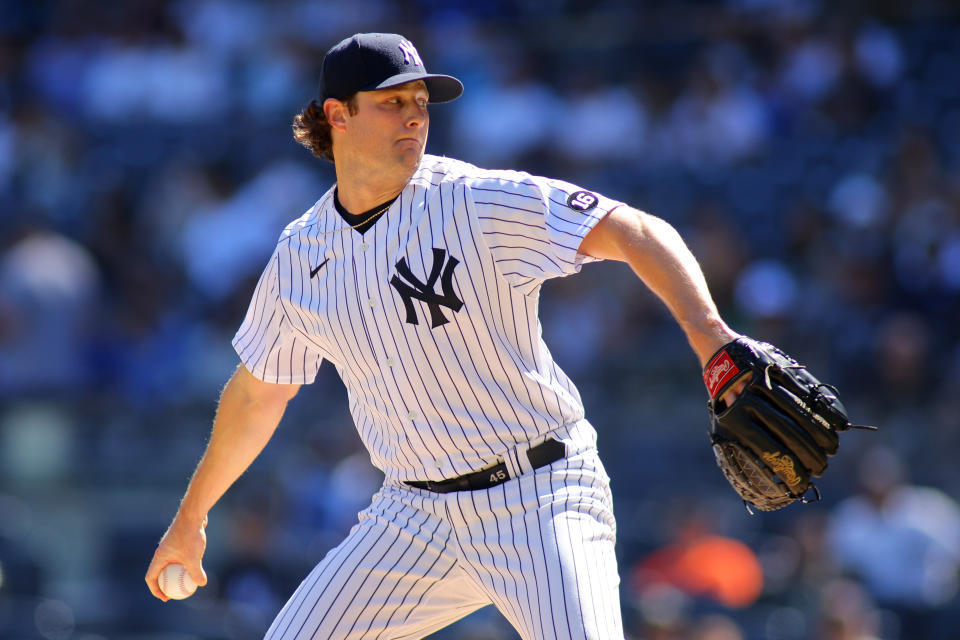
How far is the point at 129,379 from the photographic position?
8562 mm

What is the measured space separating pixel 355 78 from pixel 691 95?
19.4 feet

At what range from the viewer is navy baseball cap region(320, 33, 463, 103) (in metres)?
3.14

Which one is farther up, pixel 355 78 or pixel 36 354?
pixel 355 78

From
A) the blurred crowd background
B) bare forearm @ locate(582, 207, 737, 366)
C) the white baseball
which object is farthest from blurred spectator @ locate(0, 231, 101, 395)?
bare forearm @ locate(582, 207, 737, 366)

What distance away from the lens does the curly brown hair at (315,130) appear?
11.1 feet

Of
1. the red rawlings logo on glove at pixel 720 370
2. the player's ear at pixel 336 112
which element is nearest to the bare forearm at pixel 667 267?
the red rawlings logo on glove at pixel 720 370

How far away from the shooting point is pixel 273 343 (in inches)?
132

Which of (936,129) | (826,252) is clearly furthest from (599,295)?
(936,129)

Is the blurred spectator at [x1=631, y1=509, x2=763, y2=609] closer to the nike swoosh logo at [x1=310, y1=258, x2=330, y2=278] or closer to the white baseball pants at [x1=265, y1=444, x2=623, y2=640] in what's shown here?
the white baseball pants at [x1=265, y1=444, x2=623, y2=640]

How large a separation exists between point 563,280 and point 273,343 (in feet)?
15.9

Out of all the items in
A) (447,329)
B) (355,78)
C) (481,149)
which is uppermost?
(355,78)

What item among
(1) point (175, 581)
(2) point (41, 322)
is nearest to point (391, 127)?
(1) point (175, 581)

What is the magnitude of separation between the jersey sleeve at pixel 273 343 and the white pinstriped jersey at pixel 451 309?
0.35 feet

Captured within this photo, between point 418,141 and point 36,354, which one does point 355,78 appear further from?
point 36,354
